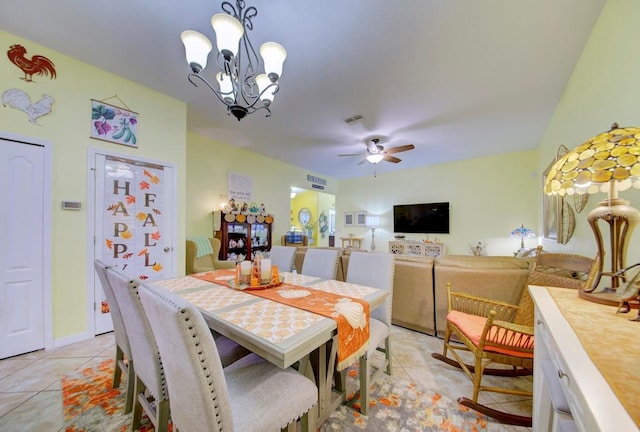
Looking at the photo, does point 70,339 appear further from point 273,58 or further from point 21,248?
point 273,58

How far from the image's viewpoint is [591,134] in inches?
71.6

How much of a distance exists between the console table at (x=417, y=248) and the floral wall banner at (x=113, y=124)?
18.1 ft

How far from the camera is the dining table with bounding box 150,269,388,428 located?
970 mm

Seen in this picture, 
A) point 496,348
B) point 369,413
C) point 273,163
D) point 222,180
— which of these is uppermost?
point 273,163

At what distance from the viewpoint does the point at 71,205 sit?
2275 millimetres

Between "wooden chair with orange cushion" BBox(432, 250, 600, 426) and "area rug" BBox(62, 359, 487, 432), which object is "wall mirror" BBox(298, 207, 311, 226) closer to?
"wooden chair with orange cushion" BBox(432, 250, 600, 426)

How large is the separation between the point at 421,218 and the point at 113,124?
19.5 ft

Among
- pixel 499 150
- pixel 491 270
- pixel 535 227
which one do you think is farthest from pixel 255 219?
pixel 535 227

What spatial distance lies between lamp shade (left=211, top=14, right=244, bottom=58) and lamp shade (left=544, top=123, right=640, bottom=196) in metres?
1.87

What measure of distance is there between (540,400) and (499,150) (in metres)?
5.03

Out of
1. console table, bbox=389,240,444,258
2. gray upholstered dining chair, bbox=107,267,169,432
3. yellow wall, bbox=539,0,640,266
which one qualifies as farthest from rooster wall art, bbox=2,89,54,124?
console table, bbox=389,240,444,258

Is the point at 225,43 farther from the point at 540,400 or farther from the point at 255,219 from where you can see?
the point at 255,219

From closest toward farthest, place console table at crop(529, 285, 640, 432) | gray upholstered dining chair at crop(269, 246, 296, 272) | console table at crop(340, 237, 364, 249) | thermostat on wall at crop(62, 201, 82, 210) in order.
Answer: console table at crop(529, 285, 640, 432) < thermostat on wall at crop(62, 201, 82, 210) < gray upholstered dining chair at crop(269, 246, 296, 272) < console table at crop(340, 237, 364, 249)

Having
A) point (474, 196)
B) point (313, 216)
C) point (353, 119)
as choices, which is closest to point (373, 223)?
point (474, 196)
